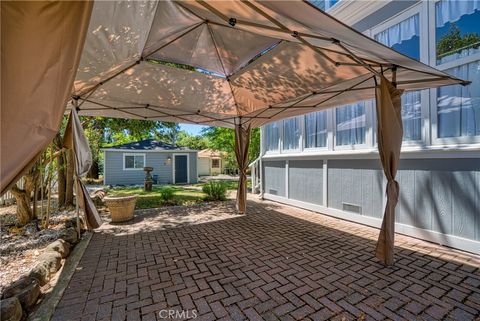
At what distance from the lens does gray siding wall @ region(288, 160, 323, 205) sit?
6023 mm

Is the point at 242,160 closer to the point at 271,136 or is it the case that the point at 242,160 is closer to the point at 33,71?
the point at 271,136

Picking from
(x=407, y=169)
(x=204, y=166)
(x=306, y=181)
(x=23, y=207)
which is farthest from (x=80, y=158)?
(x=204, y=166)

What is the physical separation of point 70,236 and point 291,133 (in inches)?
233

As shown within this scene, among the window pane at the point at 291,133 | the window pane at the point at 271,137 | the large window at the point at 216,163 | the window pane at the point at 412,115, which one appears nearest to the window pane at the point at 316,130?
the window pane at the point at 291,133

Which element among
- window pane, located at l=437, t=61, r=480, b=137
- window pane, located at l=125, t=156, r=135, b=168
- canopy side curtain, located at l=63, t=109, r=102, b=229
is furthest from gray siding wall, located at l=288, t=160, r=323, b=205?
window pane, located at l=125, t=156, r=135, b=168

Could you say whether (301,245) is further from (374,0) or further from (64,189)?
(64,189)

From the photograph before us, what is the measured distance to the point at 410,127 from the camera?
418 cm

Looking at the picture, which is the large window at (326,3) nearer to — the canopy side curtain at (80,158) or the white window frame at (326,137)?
the white window frame at (326,137)

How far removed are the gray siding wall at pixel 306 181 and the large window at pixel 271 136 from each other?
1098 mm

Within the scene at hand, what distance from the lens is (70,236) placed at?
13.0ft

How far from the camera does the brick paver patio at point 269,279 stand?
7.36 ft

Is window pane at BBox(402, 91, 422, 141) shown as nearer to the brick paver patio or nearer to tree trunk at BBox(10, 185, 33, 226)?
the brick paver patio

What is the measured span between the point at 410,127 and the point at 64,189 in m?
9.10

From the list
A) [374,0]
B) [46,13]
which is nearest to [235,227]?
[46,13]
